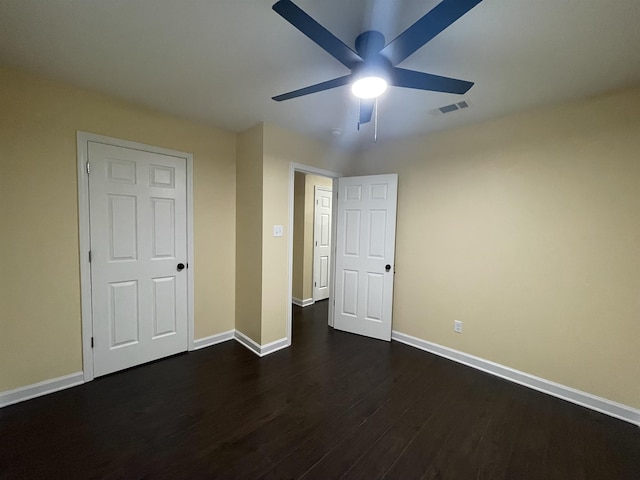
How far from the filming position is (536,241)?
2404mm

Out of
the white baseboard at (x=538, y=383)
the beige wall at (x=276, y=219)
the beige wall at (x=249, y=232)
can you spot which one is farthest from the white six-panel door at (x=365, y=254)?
the beige wall at (x=249, y=232)

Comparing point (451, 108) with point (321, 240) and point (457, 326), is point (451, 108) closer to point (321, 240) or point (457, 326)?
point (457, 326)

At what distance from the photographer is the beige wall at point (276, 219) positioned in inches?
113

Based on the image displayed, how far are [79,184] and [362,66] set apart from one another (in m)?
2.42

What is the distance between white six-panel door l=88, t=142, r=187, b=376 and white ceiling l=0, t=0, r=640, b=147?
0.64 meters

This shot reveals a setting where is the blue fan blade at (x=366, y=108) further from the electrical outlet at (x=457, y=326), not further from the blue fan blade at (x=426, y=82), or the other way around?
the electrical outlet at (x=457, y=326)

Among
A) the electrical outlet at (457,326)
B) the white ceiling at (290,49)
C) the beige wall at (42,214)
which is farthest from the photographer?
the electrical outlet at (457,326)

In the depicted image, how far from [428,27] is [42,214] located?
113 inches

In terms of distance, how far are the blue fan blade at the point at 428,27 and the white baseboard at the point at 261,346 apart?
277 cm

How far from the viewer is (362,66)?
1.40m

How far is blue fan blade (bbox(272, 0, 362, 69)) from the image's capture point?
987 mm

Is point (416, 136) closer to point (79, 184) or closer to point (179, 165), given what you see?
point (179, 165)

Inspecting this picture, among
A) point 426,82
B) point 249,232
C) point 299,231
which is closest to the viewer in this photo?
point 426,82

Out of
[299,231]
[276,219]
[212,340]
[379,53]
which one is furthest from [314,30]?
[299,231]
